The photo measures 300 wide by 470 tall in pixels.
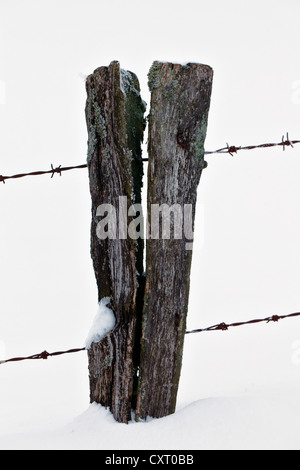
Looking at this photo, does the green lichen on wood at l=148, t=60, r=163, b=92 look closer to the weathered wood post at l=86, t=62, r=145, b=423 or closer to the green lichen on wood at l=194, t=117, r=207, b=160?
the weathered wood post at l=86, t=62, r=145, b=423

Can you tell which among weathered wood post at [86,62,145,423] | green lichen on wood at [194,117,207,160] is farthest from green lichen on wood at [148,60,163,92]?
green lichen on wood at [194,117,207,160]

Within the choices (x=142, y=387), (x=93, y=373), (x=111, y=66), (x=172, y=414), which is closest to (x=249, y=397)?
(x=172, y=414)

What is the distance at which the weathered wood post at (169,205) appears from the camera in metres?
2.08

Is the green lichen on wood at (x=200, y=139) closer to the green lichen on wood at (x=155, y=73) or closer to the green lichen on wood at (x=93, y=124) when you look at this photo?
the green lichen on wood at (x=155, y=73)

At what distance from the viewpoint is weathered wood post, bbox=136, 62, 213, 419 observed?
2.08 m

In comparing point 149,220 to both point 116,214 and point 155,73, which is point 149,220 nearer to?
point 116,214

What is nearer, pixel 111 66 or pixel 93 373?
pixel 111 66

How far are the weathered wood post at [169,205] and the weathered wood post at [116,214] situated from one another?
0.07 m

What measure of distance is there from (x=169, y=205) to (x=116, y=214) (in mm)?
233

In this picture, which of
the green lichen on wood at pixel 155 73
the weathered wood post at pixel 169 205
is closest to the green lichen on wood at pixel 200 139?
the weathered wood post at pixel 169 205

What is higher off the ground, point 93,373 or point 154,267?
point 154,267
